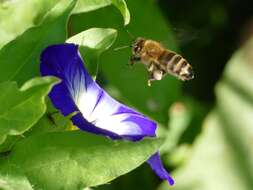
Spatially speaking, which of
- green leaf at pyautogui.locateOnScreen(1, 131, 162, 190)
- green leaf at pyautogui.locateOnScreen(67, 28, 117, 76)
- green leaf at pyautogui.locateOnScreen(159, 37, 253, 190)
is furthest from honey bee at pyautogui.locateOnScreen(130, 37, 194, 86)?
green leaf at pyautogui.locateOnScreen(159, 37, 253, 190)

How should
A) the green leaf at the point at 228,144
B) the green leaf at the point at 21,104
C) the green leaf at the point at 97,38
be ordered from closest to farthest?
the green leaf at the point at 21,104, the green leaf at the point at 97,38, the green leaf at the point at 228,144

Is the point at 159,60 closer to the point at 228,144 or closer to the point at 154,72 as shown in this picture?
the point at 154,72

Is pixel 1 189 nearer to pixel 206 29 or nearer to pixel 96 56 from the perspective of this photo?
pixel 96 56

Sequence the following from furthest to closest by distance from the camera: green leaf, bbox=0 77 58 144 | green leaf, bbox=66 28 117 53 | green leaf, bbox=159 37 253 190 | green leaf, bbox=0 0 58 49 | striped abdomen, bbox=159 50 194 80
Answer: green leaf, bbox=159 37 253 190 < striped abdomen, bbox=159 50 194 80 < green leaf, bbox=66 28 117 53 < green leaf, bbox=0 0 58 49 < green leaf, bbox=0 77 58 144

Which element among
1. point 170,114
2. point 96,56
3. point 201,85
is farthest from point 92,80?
point 201,85

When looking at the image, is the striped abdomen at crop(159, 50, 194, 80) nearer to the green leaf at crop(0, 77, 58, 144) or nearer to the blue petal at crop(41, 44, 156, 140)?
the blue petal at crop(41, 44, 156, 140)

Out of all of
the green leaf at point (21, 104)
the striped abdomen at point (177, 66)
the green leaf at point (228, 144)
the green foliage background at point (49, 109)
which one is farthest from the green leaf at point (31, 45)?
the green leaf at point (228, 144)

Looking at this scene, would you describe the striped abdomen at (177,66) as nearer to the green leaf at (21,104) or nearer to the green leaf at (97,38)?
the green leaf at (97,38)
